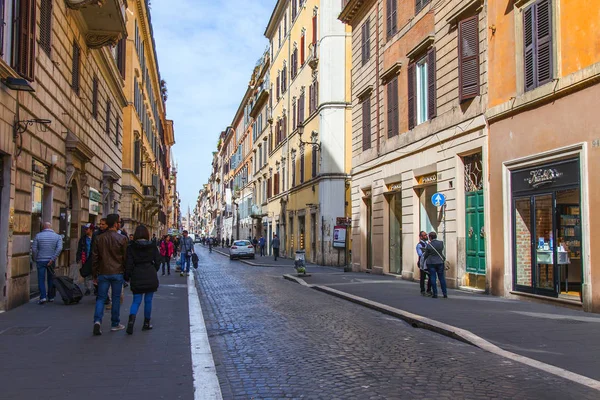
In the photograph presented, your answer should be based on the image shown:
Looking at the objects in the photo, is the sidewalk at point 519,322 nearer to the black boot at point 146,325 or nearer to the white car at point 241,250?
the black boot at point 146,325

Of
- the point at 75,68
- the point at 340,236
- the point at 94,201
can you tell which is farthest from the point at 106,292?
the point at 340,236

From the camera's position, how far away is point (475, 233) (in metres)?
16.3

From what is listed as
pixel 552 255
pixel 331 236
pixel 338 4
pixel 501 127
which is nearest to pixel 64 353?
pixel 552 255

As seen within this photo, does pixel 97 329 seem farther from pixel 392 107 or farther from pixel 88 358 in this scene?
pixel 392 107

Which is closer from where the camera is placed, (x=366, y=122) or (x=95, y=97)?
(x=95, y=97)

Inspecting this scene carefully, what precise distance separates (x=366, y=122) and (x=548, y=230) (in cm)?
1236

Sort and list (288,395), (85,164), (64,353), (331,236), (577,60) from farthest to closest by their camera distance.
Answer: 1. (331,236)
2. (85,164)
3. (577,60)
4. (64,353)
5. (288,395)

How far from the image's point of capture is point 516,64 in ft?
46.7

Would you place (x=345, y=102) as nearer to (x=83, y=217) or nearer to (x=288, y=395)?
(x=83, y=217)

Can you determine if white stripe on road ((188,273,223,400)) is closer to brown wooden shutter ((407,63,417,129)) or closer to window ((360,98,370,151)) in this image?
brown wooden shutter ((407,63,417,129))

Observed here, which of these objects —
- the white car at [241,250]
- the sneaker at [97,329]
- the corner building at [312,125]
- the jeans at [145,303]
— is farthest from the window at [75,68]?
the white car at [241,250]

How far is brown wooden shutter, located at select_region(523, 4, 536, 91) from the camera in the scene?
13594mm

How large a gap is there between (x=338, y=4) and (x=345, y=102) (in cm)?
536

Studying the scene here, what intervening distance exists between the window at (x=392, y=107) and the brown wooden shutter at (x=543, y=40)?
8.28 metres
